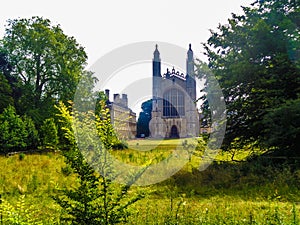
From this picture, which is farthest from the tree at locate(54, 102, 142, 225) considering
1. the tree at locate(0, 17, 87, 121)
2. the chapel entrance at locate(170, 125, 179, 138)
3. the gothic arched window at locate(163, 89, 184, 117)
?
the gothic arched window at locate(163, 89, 184, 117)

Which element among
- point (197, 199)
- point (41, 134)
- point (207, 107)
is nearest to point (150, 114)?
point (41, 134)

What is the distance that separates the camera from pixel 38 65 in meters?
26.4

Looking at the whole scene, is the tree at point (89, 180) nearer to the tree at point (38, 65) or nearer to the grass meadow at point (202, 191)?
the grass meadow at point (202, 191)

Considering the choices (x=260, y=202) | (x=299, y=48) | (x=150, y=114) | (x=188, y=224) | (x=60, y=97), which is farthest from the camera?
(x=150, y=114)

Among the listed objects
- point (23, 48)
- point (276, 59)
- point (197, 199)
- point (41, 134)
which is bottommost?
point (197, 199)

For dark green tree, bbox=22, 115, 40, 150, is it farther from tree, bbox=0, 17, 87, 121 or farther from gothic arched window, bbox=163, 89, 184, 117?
gothic arched window, bbox=163, 89, 184, 117

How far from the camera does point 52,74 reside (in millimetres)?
26406

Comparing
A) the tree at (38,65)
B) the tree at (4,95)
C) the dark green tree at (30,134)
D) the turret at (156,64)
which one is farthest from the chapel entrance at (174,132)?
the dark green tree at (30,134)

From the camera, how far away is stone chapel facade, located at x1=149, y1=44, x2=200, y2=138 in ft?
180

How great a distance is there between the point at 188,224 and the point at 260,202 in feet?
9.61

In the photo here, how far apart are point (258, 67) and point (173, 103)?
45852mm

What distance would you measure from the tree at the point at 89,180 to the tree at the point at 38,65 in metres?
22.4

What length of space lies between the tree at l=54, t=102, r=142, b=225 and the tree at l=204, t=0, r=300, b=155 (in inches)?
348

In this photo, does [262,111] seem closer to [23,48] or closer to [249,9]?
[249,9]
